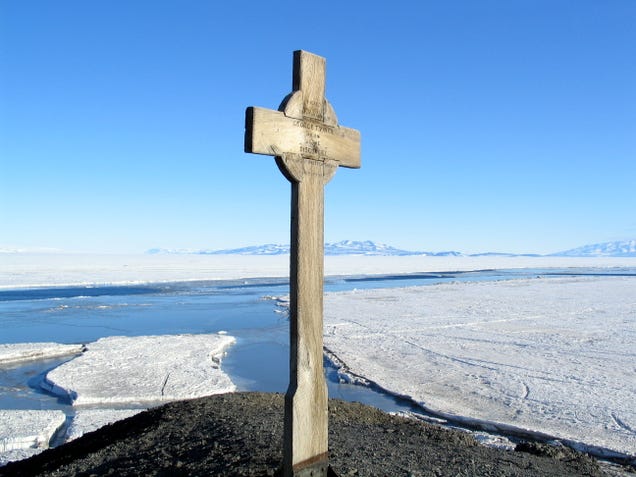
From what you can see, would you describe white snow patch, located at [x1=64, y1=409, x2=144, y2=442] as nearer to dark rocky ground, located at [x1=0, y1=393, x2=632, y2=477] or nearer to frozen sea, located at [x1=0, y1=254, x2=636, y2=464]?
frozen sea, located at [x1=0, y1=254, x2=636, y2=464]

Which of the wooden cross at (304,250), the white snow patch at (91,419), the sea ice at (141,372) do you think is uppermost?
the wooden cross at (304,250)

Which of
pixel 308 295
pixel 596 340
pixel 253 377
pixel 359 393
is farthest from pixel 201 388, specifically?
pixel 596 340

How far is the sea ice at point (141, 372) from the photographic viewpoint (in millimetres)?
8139

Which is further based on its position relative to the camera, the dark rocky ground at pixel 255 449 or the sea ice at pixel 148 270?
the sea ice at pixel 148 270

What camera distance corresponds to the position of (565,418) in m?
6.81

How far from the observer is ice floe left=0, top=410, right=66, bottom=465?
5.77 meters

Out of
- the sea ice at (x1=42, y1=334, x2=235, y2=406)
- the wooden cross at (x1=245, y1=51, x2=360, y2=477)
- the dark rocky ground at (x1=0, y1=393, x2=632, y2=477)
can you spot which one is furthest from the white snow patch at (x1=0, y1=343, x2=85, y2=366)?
the wooden cross at (x1=245, y1=51, x2=360, y2=477)

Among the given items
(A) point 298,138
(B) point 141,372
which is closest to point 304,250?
(A) point 298,138

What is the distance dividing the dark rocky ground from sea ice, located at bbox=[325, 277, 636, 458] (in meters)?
1.71

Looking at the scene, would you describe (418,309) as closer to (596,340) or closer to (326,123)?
(596,340)

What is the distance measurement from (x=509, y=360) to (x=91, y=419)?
7.10 metres

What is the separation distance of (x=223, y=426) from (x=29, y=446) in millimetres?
2575

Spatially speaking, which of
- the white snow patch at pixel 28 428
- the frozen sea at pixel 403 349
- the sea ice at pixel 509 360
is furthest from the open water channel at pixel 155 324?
the sea ice at pixel 509 360

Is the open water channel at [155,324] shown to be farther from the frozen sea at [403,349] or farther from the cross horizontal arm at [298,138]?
the cross horizontal arm at [298,138]
